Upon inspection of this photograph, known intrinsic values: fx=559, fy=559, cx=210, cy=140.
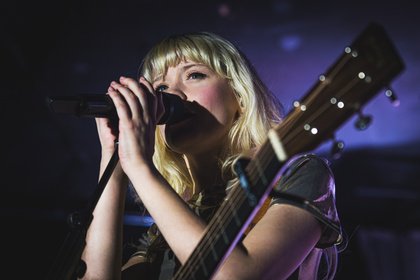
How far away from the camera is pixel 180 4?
3553 mm

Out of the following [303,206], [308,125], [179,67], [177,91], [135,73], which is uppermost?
[135,73]

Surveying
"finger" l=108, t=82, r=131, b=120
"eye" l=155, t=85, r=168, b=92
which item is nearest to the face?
"eye" l=155, t=85, r=168, b=92

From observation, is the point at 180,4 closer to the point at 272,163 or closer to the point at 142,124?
the point at 142,124

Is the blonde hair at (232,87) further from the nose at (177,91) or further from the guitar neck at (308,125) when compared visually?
the guitar neck at (308,125)

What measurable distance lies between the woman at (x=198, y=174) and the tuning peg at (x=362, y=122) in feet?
1.40

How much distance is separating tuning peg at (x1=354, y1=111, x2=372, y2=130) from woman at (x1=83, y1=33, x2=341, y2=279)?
0.43 metres

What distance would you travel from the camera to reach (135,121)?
4.65 ft

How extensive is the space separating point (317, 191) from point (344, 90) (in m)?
0.43

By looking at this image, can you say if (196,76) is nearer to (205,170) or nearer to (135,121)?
(205,170)

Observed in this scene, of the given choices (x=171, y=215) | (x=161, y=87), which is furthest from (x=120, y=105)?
(x=161, y=87)

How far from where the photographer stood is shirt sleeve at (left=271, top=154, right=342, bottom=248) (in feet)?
4.59

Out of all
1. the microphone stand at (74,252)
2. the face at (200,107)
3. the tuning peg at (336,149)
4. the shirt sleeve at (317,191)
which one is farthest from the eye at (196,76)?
the tuning peg at (336,149)

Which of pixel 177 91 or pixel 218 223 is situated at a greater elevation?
pixel 177 91

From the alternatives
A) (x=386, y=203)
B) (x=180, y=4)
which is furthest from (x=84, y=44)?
(x=386, y=203)
